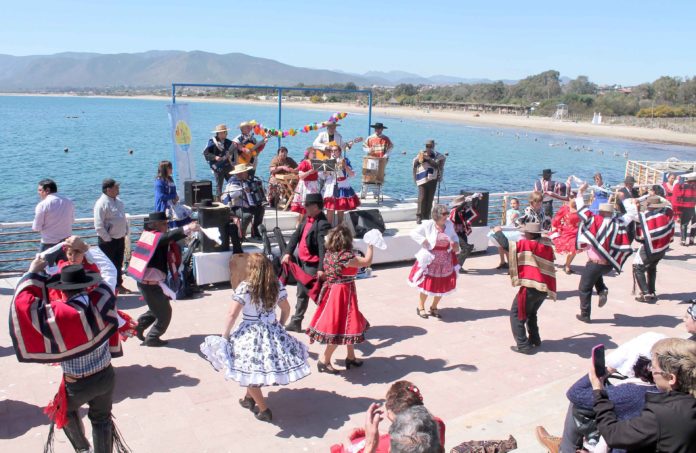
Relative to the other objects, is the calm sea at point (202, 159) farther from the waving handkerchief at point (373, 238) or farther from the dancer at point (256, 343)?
the dancer at point (256, 343)

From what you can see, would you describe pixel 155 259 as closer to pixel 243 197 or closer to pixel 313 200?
pixel 313 200

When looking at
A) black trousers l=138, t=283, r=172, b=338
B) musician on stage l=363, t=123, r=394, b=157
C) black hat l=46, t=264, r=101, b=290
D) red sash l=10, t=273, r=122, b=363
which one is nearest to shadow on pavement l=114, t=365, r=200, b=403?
black trousers l=138, t=283, r=172, b=338

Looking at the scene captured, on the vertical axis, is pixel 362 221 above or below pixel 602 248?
below

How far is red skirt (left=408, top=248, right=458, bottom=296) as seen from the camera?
26.4 feet

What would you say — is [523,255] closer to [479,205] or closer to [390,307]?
[390,307]

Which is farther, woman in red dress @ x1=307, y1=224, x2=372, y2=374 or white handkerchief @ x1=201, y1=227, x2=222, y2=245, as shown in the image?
white handkerchief @ x1=201, y1=227, x2=222, y2=245

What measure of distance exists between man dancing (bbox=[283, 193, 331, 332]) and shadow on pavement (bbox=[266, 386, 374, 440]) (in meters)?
1.34

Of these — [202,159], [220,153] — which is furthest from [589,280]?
[202,159]

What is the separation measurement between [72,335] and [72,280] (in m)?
0.34

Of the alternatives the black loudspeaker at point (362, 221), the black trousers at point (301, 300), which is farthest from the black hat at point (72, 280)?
the black loudspeaker at point (362, 221)

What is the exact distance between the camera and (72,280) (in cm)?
405

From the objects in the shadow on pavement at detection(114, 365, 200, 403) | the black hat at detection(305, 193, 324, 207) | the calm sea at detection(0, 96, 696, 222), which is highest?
the black hat at detection(305, 193, 324, 207)

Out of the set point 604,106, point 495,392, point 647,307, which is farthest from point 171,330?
point 604,106

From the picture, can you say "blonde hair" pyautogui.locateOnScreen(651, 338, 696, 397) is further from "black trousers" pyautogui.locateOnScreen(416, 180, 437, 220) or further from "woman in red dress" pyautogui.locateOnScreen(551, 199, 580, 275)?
"black trousers" pyautogui.locateOnScreen(416, 180, 437, 220)
